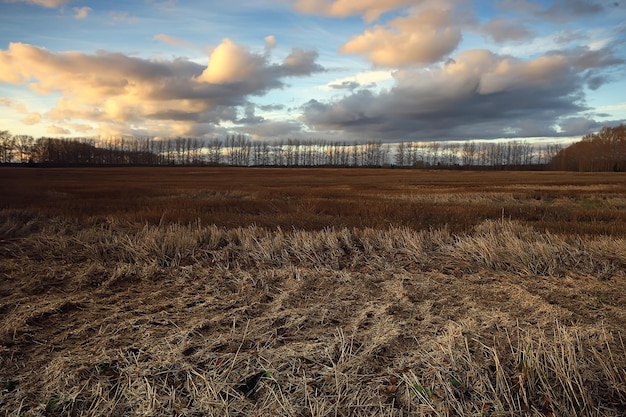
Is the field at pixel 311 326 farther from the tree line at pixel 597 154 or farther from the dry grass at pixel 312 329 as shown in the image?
the tree line at pixel 597 154

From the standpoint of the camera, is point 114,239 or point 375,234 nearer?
point 114,239

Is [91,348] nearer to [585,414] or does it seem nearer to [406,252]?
[585,414]

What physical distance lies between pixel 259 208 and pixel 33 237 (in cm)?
957

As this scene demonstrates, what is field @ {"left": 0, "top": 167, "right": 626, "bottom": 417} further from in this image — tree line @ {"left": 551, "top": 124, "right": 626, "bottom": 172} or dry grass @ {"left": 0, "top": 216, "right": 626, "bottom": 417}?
tree line @ {"left": 551, "top": 124, "right": 626, "bottom": 172}

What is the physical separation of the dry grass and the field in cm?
2

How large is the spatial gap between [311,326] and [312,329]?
9 cm

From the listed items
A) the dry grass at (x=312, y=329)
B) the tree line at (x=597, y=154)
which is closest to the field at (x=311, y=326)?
the dry grass at (x=312, y=329)

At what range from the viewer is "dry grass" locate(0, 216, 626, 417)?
130 inches

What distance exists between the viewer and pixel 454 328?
434 centimetres

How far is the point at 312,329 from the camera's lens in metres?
4.61

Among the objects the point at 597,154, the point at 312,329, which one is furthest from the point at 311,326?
the point at 597,154

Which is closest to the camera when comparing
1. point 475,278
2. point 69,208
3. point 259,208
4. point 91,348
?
point 91,348

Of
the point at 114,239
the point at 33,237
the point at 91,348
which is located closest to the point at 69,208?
the point at 33,237

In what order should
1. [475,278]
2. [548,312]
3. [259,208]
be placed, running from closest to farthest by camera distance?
[548,312]
[475,278]
[259,208]
